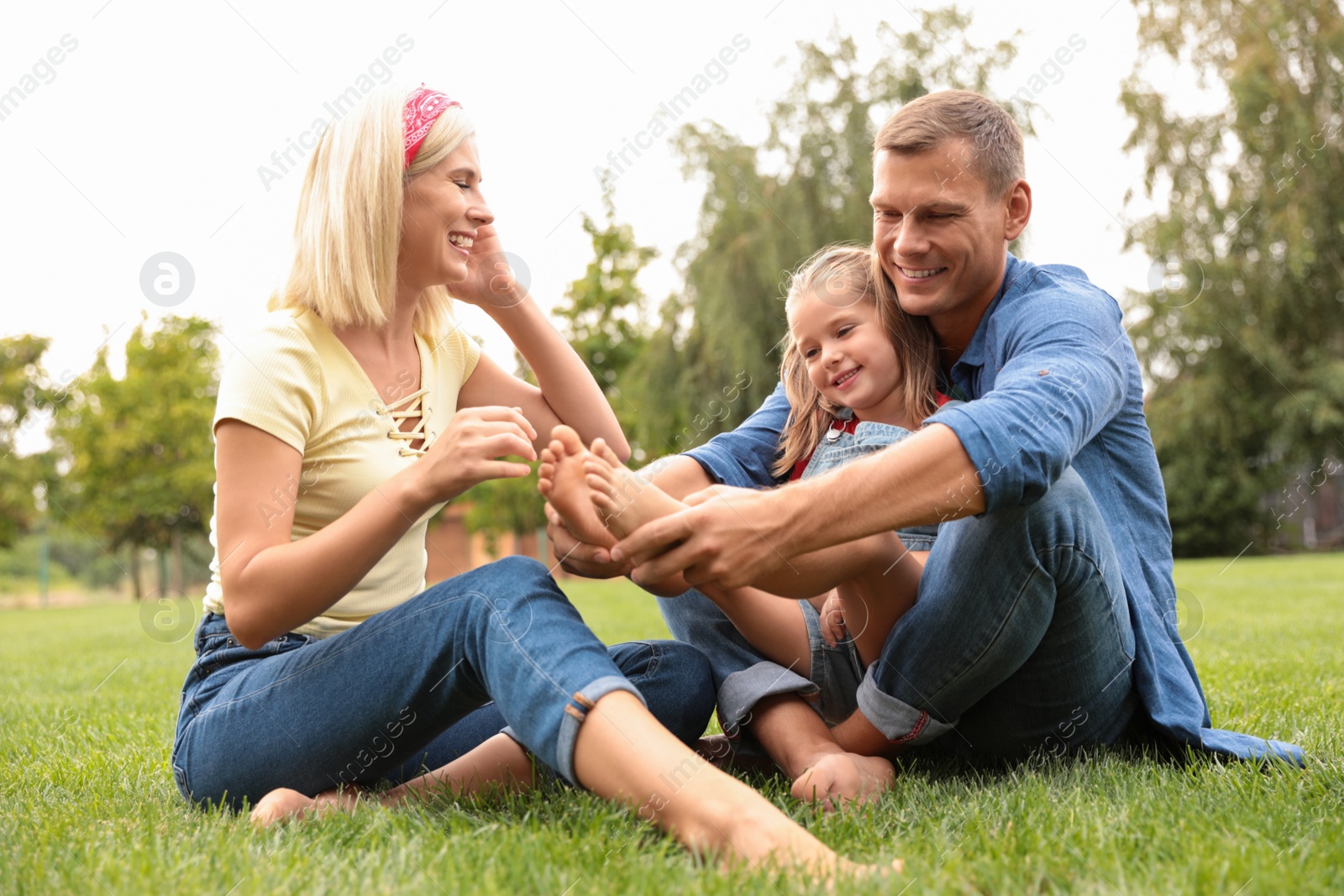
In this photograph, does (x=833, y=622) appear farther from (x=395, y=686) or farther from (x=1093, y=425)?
(x=395, y=686)

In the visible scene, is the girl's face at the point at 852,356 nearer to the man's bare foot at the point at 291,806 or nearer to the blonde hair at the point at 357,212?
the blonde hair at the point at 357,212

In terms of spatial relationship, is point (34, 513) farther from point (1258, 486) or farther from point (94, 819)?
point (94, 819)

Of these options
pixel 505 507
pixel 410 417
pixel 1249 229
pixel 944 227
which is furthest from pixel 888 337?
pixel 505 507

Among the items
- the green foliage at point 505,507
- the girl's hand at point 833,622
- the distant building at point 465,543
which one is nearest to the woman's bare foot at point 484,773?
the girl's hand at point 833,622

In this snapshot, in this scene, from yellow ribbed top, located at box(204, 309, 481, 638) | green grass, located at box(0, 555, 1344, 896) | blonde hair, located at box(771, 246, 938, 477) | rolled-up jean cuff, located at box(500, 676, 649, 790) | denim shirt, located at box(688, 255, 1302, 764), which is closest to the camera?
green grass, located at box(0, 555, 1344, 896)

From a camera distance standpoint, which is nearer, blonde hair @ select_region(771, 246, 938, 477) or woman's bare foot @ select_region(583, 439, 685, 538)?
woman's bare foot @ select_region(583, 439, 685, 538)

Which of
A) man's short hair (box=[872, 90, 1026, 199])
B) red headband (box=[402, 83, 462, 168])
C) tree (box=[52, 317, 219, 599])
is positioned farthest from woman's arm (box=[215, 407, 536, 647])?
tree (box=[52, 317, 219, 599])

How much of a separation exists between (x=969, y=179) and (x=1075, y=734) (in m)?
1.19

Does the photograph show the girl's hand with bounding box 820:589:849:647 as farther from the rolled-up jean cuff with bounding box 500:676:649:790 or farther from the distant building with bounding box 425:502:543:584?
the distant building with bounding box 425:502:543:584

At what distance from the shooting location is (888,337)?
8.57 feet

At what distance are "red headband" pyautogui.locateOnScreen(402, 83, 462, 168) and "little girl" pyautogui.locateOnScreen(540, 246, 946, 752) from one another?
0.71 metres

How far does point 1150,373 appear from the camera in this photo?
1856 cm

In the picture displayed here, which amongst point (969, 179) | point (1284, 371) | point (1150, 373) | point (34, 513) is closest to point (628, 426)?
point (1150, 373)

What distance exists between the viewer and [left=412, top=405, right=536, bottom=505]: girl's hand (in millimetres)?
1725
